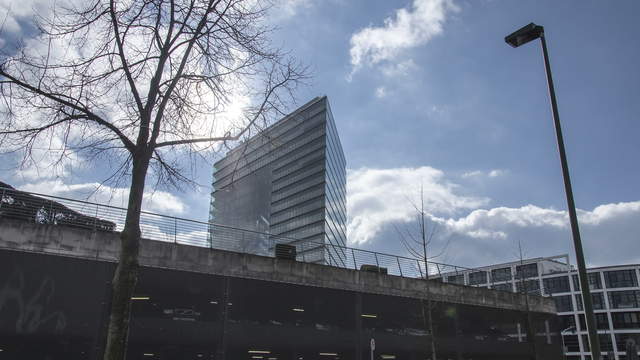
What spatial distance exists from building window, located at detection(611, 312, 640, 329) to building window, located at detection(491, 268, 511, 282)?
66.7ft

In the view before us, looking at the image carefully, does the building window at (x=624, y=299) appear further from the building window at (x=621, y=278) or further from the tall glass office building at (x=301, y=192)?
the tall glass office building at (x=301, y=192)

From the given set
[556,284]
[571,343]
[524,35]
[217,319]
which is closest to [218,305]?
[217,319]

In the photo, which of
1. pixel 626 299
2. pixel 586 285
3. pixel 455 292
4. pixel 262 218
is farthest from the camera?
pixel 262 218

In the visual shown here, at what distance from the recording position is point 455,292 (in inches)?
1097

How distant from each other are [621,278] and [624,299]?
386cm

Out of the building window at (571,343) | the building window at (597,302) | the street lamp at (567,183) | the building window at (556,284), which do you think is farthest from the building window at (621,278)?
the street lamp at (567,183)

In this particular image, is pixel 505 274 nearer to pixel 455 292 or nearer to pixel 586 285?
pixel 455 292

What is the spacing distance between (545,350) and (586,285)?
99.5 feet

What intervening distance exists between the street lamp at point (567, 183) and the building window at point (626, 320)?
289 ft

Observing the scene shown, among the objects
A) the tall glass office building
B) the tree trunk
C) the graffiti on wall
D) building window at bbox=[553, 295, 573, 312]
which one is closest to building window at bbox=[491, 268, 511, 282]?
building window at bbox=[553, 295, 573, 312]

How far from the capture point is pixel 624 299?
270ft

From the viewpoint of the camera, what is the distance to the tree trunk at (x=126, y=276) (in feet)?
25.7

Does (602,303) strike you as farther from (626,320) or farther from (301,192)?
(301,192)

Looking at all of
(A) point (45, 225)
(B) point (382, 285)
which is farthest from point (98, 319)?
(B) point (382, 285)
